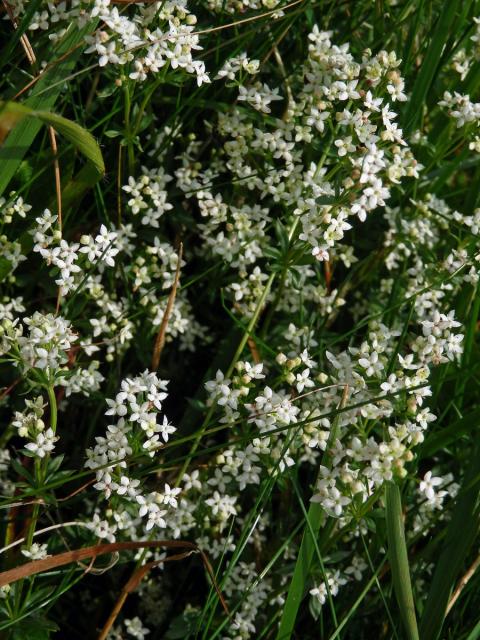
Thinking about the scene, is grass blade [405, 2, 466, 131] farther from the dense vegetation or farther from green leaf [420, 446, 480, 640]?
green leaf [420, 446, 480, 640]

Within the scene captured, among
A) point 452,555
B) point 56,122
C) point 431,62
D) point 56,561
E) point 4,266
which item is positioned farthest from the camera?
point 431,62

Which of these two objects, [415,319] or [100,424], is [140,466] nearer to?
[100,424]

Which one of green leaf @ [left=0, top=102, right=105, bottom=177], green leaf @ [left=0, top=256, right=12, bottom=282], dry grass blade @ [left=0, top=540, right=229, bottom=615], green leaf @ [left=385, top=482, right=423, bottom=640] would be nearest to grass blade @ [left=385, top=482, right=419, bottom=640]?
green leaf @ [left=385, top=482, right=423, bottom=640]

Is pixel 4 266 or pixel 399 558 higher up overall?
pixel 4 266

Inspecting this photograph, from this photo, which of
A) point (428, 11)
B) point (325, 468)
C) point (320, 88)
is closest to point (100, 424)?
point (325, 468)

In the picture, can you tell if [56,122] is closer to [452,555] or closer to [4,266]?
[4,266]

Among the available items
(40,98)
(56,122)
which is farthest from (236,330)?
(56,122)
